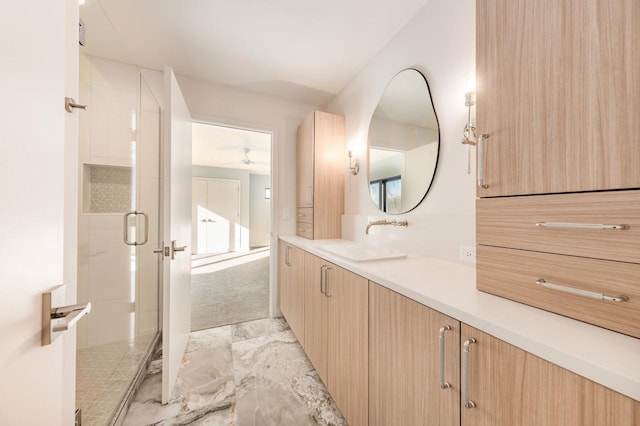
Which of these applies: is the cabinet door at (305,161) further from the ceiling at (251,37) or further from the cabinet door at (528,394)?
the cabinet door at (528,394)

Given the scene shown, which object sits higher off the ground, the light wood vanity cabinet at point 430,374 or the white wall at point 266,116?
the white wall at point 266,116

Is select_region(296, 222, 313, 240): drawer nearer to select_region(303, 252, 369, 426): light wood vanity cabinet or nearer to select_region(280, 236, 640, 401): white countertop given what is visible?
select_region(303, 252, 369, 426): light wood vanity cabinet

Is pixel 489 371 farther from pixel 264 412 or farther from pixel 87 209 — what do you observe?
pixel 87 209

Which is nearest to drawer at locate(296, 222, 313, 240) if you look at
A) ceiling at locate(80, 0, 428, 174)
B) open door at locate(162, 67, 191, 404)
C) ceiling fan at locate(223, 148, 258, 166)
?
open door at locate(162, 67, 191, 404)

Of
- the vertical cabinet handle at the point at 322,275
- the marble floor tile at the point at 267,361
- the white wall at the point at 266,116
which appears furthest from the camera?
the white wall at the point at 266,116

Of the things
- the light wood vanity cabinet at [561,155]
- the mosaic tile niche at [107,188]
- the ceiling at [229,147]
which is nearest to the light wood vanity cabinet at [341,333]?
the light wood vanity cabinet at [561,155]

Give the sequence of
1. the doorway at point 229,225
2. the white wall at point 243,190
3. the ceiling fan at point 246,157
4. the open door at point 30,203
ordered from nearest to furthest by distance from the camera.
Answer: the open door at point 30,203, the doorway at point 229,225, the ceiling fan at point 246,157, the white wall at point 243,190

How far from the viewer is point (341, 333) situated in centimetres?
121

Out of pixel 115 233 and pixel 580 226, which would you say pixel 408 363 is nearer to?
pixel 580 226

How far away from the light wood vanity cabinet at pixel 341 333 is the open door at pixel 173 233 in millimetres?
887

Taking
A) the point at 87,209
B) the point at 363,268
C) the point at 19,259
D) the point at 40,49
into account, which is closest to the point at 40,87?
the point at 40,49

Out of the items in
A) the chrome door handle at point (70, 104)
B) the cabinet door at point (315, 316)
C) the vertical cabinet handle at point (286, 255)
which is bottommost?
the cabinet door at point (315, 316)

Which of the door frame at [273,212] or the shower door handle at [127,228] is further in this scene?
the door frame at [273,212]

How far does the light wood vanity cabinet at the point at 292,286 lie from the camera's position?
6.06 feet
